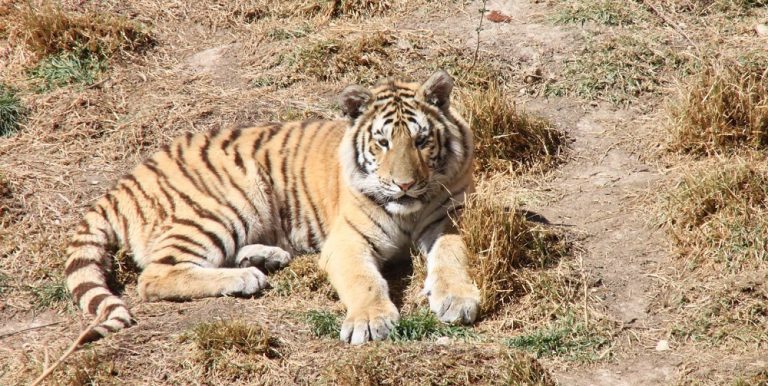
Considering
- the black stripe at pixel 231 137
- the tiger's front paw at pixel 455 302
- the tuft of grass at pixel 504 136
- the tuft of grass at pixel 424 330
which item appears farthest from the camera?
the tuft of grass at pixel 504 136

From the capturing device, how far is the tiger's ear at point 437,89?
5672 mm

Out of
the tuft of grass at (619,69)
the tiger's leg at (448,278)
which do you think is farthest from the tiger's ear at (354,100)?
the tuft of grass at (619,69)

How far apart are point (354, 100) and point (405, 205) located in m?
0.64

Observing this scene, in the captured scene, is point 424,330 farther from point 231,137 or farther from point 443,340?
point 231,137

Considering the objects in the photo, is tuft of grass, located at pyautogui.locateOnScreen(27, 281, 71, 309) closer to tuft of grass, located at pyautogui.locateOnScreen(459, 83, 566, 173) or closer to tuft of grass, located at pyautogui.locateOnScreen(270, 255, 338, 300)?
tuft of grass, located at pyautogui.locateOnScreen(270, 255, 338, 300)

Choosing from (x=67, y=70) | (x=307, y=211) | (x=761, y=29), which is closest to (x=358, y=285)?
(x=307, y=211)

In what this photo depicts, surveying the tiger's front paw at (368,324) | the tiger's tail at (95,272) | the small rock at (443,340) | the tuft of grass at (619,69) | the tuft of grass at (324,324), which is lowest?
the small rock at (443,340)

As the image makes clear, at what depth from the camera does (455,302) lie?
5215mm

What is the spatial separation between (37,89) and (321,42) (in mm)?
2056

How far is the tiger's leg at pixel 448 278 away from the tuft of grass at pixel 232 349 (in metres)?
0.84

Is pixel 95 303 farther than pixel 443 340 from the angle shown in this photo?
Yes

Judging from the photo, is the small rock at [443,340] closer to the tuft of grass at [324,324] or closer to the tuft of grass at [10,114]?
the tuft of grass at [324,324]

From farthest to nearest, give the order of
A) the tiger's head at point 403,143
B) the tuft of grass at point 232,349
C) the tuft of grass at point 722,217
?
the tiger's head at point 403,143
the tuft of grass at point 722,217
the tuft of grass at point 232,349

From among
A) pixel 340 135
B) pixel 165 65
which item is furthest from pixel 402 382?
pixel 165 65
